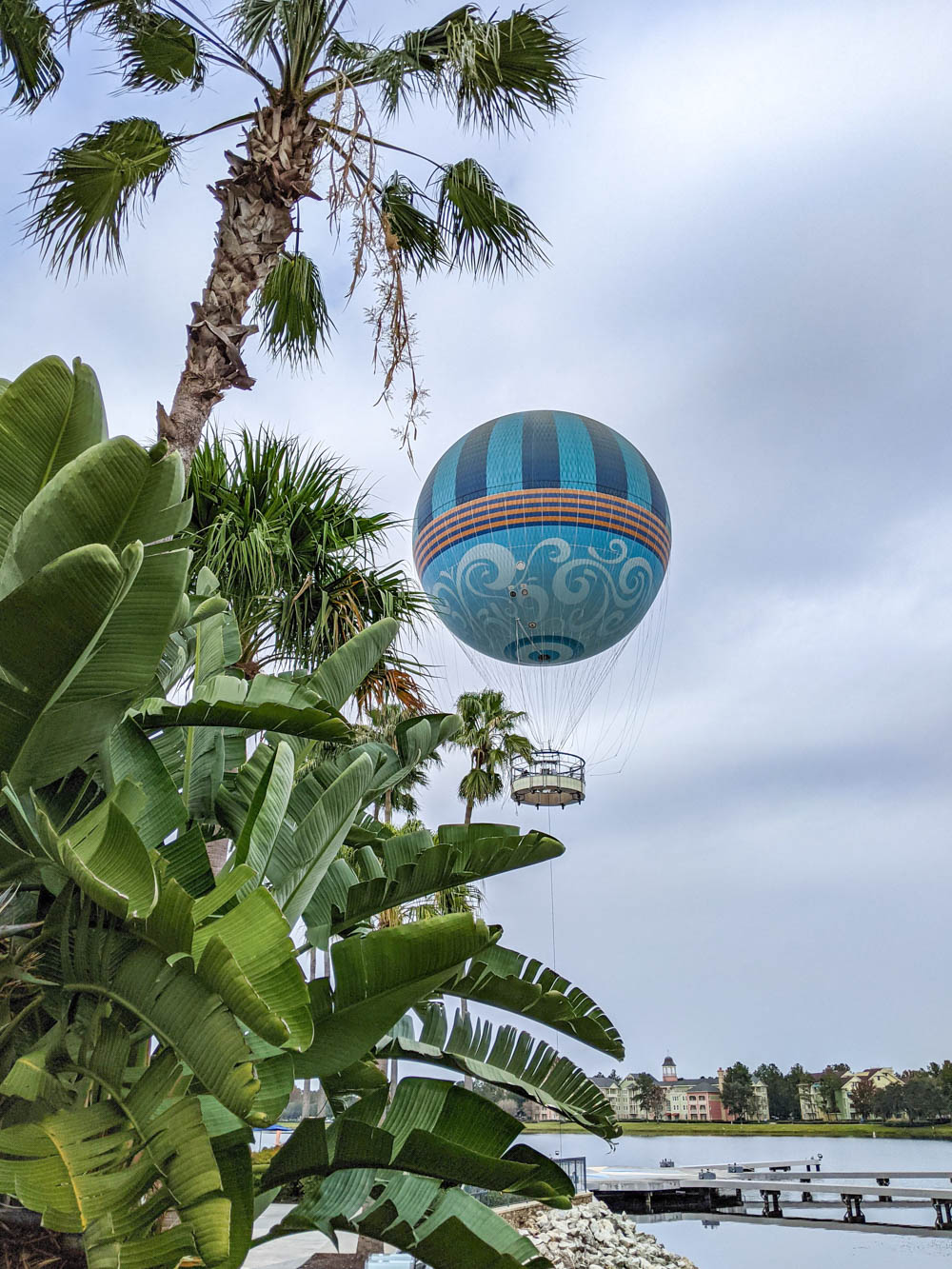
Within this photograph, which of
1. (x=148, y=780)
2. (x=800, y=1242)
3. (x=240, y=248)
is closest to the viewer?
(x=148, y=780)

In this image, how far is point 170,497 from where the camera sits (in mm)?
3369

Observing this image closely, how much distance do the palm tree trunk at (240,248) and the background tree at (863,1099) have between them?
10917cm

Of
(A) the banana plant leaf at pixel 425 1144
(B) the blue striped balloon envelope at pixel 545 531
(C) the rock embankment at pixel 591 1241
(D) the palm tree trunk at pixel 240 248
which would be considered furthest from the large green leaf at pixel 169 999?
(B) the blue striped balloon envelope at pixel 545 531

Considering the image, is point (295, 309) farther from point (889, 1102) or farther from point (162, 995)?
point (889, 1102)

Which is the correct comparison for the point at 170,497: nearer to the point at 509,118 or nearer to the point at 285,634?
the point at 285,634

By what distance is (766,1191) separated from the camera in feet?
127

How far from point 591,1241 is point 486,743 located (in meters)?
13.1

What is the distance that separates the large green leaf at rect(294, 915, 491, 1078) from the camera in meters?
3.21

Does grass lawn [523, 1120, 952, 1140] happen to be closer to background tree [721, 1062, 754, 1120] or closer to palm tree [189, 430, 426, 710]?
background tree [721, 1062, 754, 1120]

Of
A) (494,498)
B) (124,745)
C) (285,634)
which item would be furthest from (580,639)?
(124,745)

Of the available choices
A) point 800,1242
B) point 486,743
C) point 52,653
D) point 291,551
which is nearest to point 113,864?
point 52,653

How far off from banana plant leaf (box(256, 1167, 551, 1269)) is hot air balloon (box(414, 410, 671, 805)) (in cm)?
1605

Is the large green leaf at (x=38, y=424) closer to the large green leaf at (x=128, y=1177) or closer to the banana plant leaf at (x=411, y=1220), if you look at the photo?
the large green leaf at (x=128, y=1177)

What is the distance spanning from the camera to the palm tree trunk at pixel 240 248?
6.23 m
